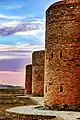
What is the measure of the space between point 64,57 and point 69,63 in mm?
534

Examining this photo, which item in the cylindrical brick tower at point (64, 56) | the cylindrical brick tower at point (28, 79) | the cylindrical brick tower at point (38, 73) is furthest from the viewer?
the cylindrical brick tower at point (28, 79)

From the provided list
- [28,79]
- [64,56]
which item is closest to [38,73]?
A: [28,79]

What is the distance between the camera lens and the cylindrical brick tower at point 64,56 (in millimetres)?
27594

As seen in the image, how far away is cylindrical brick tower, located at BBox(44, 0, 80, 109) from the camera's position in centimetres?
2759

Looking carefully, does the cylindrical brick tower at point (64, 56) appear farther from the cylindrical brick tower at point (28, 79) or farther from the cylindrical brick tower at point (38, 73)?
the cylindrical brick tower at point (28, 79)

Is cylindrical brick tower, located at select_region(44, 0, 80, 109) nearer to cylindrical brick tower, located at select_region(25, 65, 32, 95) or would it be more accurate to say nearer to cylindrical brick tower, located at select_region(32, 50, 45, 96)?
cylindrical brick tower, located at select_region(32, 50, 45, 96)

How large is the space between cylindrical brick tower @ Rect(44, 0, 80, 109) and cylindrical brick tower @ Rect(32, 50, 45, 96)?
20.3 meters

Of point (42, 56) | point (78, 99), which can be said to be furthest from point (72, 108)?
Answer: point (42, 56)

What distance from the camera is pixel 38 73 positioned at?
49719 millimetres

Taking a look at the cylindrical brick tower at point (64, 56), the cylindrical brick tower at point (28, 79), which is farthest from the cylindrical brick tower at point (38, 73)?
the cylindrical brick tower at point (64, 56)

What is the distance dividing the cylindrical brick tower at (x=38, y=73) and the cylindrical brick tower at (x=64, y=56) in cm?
2030

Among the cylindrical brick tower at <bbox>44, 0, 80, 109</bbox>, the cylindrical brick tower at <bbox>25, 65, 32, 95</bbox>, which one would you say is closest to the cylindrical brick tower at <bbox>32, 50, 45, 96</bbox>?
the cylindrical brick tower at <bbox>25, 65, 32, 95</bbox>

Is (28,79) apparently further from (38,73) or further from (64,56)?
(64,56)

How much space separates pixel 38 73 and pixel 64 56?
21.9 meters
